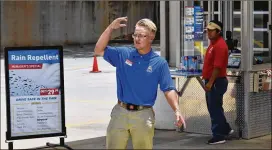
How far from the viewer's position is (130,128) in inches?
224

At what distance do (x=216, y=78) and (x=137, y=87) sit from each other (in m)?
3.51

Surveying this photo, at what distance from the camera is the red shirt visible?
8.89 m

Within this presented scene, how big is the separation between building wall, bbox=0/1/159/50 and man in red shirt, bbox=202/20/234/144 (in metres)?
26.3

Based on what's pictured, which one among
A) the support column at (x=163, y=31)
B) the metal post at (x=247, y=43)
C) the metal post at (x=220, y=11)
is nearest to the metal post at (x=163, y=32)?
the support column at (x=163, y=31)

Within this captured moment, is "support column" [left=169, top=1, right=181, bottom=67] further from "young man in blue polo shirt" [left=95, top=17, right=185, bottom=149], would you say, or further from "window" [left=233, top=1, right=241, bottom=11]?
"young man in blue polo shirt" [left=95, top=17, right=185, bottom=149]

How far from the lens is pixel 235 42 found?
982cm

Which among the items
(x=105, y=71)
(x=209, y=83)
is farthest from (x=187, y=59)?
(x=105, y=71)

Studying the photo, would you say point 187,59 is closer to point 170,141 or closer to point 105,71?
point 170,141

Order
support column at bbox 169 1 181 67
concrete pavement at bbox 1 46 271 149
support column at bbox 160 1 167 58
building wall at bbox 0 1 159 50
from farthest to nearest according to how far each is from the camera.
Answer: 1. building wall at bbox 0 1 159 50
2. support column at bbox 160 1 167 58
3. support column at bbox 169 1 181 67
4. concrete pavement at bbox 1 46 271 149

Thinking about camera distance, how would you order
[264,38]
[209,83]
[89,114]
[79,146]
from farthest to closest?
1. [89,114]
2. [264,38]
3. [79,146]
4. [209,83]

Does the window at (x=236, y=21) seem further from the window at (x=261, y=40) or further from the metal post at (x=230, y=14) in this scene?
the window at (x=261, y=40)

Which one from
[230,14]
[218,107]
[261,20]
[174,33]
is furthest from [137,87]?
[261,20]

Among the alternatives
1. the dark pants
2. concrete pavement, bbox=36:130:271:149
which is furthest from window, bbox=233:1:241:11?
concrete pavement, bbox=36:130:271:149

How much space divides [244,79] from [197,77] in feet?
2.23
